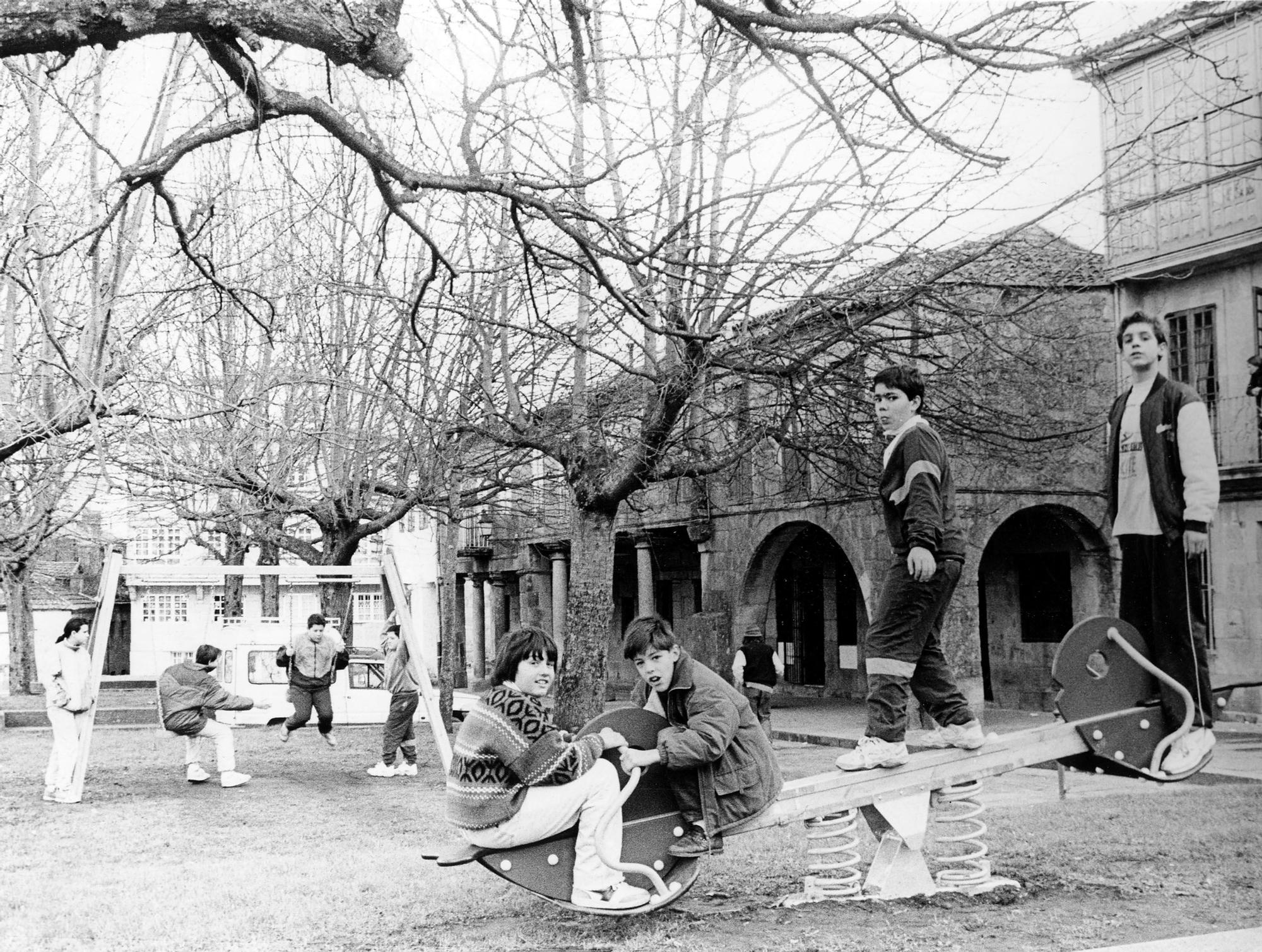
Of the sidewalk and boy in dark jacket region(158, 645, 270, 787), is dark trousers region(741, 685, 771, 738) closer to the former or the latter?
the sidewalk

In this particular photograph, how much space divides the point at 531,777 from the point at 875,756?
54.7 inches

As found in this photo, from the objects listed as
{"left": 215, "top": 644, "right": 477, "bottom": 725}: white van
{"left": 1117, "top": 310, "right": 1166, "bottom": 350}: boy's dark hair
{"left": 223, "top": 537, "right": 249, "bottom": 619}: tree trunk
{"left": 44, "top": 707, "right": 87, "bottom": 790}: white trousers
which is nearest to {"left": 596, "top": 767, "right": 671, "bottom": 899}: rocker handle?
{"left": 1117, "top": 310, "right": 1166, "bottom": 350}: boy's dark hair

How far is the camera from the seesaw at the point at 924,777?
4984 millimetres

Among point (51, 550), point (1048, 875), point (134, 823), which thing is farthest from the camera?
point (51, 550)

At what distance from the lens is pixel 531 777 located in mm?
4680

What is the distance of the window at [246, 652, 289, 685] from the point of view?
1400 centimetres

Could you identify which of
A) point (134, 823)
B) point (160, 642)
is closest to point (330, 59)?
point (134, 823)

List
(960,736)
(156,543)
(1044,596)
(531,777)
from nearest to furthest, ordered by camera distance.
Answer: (531,777) < (960,736) < (1044,596) < (156,543)

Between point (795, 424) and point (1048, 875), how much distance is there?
216 inches

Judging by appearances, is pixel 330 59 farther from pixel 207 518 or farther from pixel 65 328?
pixel 207 518

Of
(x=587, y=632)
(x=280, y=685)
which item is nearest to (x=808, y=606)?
(x=280, y=685)

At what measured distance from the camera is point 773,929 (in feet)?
15.6

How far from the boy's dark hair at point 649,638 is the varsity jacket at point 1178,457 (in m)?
1.90

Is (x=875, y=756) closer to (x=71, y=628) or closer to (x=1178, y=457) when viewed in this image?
(x=1178, y=457)
